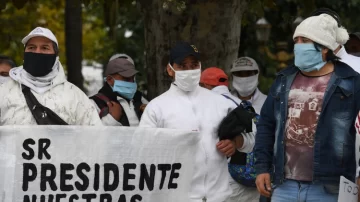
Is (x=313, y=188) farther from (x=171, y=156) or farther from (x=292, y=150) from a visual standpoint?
(x=171, y=156)

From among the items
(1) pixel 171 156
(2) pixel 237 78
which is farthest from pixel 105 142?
(2) pixel 237 78

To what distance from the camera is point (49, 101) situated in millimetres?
7473

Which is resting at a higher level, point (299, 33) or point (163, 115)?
point (299, 33)

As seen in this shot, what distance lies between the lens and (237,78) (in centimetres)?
1045

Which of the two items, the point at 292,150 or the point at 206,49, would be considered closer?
the point at 292,150

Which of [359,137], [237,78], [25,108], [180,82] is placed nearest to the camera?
[359,137]

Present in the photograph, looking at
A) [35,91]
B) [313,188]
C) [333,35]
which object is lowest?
[313,188]

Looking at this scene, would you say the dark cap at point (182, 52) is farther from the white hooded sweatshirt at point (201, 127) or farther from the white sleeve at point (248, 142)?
the white sleeve at point (248, 142)

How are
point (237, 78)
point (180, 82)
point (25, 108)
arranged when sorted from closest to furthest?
point (25, 108)
point (180, 82)
point (237, 78)

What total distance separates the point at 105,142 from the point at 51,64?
675 mm

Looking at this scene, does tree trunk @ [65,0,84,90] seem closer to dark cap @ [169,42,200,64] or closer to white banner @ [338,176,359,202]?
dark cap @ [169,42,200,64]

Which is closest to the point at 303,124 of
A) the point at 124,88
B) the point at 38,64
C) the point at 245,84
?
the point at 38,64

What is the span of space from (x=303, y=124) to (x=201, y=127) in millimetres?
1150

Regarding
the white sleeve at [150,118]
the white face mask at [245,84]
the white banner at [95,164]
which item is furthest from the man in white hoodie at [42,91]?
the white face mask at [245,84]
